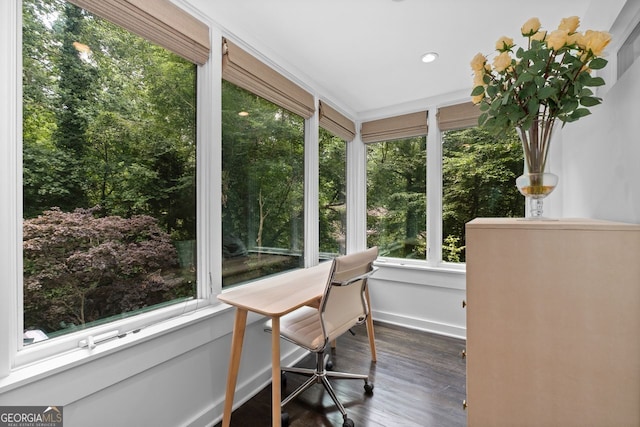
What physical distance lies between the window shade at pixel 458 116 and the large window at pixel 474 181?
Answer: 103 millimetres

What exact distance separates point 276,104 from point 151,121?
1.08 m

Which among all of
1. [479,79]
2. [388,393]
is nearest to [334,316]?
[388,393]

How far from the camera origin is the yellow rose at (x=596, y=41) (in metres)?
0.83

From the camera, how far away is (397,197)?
3.43 metres

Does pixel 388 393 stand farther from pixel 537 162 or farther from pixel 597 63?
pixel 597 63

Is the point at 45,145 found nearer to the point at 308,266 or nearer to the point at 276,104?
the point at 276,104

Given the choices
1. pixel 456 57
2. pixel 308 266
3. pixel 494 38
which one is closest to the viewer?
pixel 494 38

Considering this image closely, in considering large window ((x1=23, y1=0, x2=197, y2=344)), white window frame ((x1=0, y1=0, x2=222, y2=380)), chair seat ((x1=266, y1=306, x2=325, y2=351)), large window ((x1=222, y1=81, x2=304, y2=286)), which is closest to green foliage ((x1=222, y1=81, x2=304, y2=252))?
large window ((x1=222, y1=81, x2=304, y2=286))

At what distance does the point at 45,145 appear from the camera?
1.17m

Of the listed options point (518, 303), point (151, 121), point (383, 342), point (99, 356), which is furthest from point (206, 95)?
point (383, 342)

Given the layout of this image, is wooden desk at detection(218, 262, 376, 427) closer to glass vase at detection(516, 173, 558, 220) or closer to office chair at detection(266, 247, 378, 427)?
office chair at detection(266, 247, 378, 427)

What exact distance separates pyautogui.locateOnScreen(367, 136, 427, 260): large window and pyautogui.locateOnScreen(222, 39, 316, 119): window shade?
4.14ft

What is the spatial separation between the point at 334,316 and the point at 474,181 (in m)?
2.22

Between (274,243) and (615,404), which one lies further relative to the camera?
(274,243)
